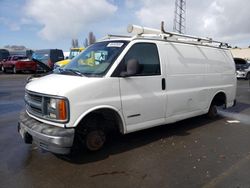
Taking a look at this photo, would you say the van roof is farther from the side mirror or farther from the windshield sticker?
the side mirror

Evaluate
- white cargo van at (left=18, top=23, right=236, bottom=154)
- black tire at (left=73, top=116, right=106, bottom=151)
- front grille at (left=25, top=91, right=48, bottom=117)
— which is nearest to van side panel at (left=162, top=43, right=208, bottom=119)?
white cargo van at (left=18, top=23, right=236, bottom=154)

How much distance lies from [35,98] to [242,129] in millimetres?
4900

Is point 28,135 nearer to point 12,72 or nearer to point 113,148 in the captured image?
point 113,148

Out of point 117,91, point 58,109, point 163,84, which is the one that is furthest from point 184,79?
point 58,109

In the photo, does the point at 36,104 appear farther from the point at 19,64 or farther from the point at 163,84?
the point at 19,64

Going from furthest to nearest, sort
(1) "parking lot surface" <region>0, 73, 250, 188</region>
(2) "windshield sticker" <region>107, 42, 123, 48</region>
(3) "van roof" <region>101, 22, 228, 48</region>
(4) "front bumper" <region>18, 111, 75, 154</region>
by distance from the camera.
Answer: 1. (3) "van roof" <region>101, 22, 228, 48</region>
2. (2) "windshield sticker" <region>107, 42, 123, 48</region>
3. (4) "front bumper" <region>18, 111, 75, 154</region>
4. (1) "parking lot surface" <region>0, 73, 250, 188</region>

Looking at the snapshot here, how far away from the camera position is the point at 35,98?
14.7 feet

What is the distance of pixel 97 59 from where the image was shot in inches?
194

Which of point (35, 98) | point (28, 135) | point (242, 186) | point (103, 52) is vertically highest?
point (103, 52)

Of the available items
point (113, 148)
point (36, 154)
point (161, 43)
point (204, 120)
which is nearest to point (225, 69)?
point (204, 120)

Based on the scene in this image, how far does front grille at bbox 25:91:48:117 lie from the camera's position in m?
4.22

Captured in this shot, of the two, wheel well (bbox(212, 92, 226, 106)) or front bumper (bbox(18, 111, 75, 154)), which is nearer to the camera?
front bumper (bbox(18, 111, 75, 154))

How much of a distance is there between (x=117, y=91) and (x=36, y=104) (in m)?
1.36

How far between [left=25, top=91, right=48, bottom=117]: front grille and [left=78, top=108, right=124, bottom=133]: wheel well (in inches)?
25.1
